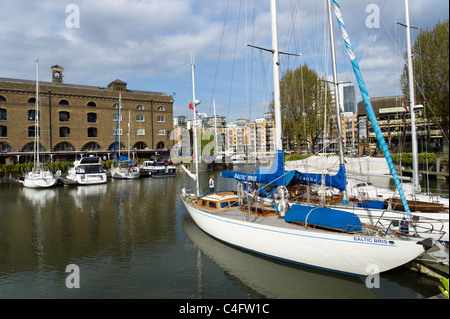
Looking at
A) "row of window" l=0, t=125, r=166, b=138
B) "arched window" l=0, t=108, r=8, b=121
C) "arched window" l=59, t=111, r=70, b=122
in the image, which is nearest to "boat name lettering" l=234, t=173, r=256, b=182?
"row of window" l=0, t=125, r=166, b=138

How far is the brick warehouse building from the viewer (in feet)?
177

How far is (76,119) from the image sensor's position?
198 feet

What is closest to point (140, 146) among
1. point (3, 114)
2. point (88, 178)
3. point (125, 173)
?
point (125, 173)

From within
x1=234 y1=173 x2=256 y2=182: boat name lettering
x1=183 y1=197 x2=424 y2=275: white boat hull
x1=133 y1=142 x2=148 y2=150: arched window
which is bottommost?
x1=183 y1=197 x2=424 y2=275: white boat hull

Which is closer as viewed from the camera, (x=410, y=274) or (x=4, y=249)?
(x=410, y=274)

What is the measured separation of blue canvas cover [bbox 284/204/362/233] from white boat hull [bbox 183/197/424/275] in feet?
1.20

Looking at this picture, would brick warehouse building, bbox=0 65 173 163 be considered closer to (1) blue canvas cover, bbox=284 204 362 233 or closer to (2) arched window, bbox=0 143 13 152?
(2) arched window, bbox=0 143 13 152

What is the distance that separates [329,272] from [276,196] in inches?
192

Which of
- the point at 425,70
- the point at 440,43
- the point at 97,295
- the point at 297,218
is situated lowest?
the point at 97,295

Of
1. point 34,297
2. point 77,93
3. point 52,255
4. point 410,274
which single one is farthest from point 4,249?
point 77,93

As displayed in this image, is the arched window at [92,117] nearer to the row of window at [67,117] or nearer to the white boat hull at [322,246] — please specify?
the row of window at [67,117]

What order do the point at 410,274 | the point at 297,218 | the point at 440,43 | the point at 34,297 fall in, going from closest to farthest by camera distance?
the point at 34,297 < the point at 410,274 < the point at 297,218 < the point at 440,43

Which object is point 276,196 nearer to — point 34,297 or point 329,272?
point 329,272

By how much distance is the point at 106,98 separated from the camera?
64125 millimetres
